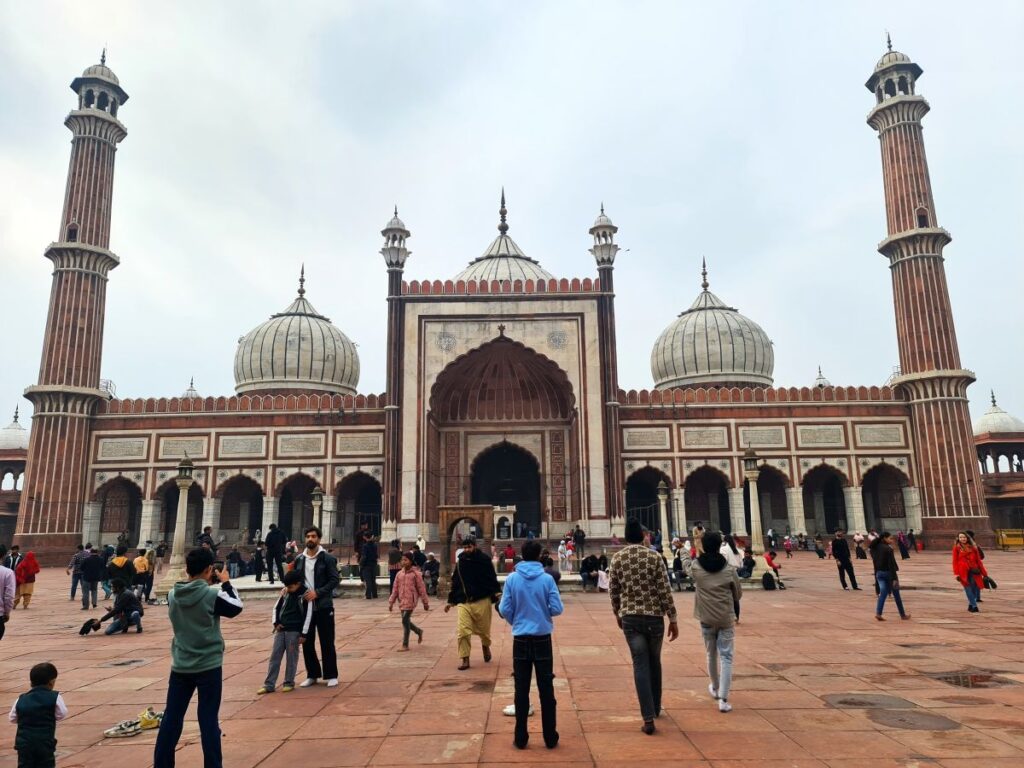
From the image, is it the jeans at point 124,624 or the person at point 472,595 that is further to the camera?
the jeans at point 124,624

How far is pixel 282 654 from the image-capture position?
5.79 metres

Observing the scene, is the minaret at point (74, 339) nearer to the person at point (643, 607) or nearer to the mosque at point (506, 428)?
the mosque at point (506, 428)

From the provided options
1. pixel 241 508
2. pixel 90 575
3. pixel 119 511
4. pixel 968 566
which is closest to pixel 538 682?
pixel 968 566

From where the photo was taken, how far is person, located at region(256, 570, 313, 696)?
19.0ft

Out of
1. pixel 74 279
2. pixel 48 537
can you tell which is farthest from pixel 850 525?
pixel 74 279

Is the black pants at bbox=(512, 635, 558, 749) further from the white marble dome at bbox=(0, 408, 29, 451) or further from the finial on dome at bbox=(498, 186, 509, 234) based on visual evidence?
the white marble dome at bbox=(0, 408, 29, 451)

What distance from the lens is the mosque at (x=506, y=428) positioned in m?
26.0

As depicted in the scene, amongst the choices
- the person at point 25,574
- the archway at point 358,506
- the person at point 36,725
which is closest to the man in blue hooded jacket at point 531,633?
the person at point 36,725

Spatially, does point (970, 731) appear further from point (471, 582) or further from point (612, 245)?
point (612, 245)

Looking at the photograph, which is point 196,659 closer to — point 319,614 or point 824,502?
point 319,614

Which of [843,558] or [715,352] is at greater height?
[715,352]

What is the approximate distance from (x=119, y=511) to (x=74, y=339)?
694 centimetres

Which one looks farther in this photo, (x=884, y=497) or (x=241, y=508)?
(x=241, y=508)

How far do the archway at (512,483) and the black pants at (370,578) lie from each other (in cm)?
1559
